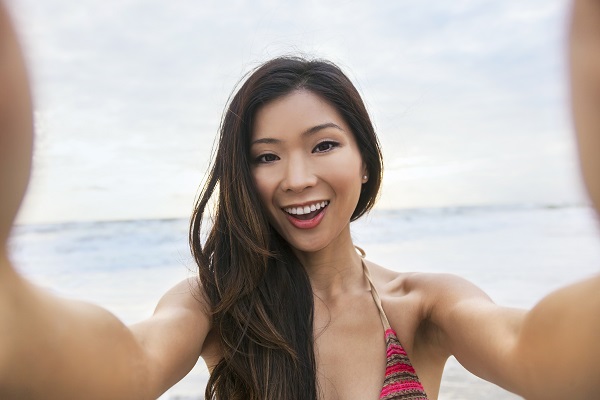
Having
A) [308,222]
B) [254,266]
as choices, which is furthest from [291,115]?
[254,266]

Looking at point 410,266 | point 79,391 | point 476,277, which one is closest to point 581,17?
point 79,391

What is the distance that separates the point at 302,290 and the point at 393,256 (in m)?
9.46

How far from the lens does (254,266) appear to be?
2.57 m

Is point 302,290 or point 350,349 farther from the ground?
point 302,290

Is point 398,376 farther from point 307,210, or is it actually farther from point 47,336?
point 47,336

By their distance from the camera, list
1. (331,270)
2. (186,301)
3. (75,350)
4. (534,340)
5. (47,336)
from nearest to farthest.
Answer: (47,336) → (75,350) → (534,340) → (186,301) → (331,270)

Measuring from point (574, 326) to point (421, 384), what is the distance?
3.70 ft

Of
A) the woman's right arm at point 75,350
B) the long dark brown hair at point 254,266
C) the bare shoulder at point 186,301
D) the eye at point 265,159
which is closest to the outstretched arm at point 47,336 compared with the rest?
the woman's right arm at point 75,350

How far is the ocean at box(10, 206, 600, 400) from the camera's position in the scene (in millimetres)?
5461

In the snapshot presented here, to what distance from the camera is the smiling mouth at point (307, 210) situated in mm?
2602

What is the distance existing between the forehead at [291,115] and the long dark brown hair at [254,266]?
3cm

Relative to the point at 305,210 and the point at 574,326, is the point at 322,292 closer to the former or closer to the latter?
the point at 305,210

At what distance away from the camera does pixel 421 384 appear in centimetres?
255

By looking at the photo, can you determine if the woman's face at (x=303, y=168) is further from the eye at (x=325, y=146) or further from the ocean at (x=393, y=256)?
the ocean at (x=393, y=256)
